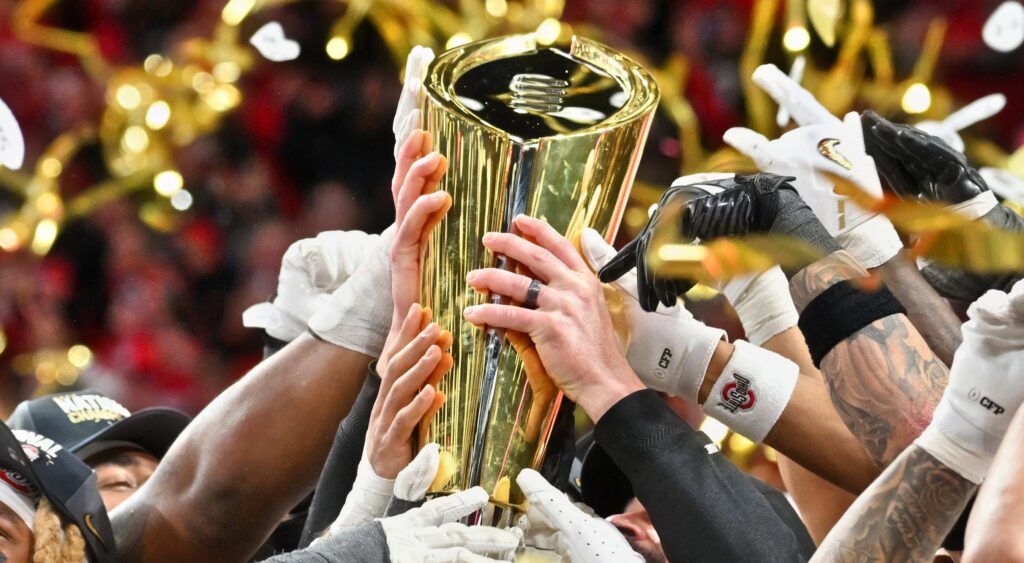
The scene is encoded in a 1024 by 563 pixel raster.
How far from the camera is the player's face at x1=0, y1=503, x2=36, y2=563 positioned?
167cm

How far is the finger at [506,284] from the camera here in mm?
1410

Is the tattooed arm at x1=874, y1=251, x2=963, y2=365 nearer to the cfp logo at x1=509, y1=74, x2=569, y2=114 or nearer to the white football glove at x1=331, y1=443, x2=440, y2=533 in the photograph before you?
the cfp logo at x1=509, y1=74, x2=569, y2=114

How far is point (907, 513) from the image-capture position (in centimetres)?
121

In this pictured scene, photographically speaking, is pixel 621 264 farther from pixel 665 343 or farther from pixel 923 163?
pixel 923 163

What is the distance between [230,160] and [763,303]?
93.9 inches

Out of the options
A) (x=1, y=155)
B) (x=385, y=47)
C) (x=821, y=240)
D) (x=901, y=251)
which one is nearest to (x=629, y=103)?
(x=821, y=240)

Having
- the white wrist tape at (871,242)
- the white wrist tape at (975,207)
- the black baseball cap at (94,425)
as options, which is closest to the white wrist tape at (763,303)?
the white wrist tape at (871,242)

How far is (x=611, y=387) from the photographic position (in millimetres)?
1443

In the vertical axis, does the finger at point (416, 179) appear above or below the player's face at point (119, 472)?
above

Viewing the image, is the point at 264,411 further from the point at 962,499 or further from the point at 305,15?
the point at 305,15

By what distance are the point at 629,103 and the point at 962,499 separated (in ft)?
1.75

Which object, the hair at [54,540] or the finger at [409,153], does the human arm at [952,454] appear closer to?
the finger at [409,153]

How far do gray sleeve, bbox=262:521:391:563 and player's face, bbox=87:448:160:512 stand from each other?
752 mm

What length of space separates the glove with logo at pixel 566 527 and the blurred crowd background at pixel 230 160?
2.05m
